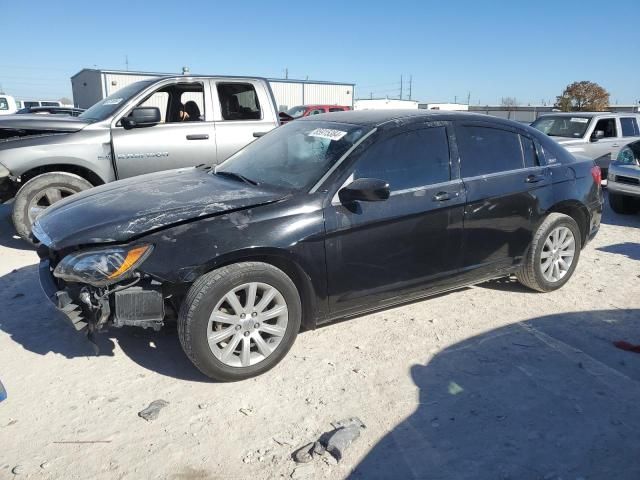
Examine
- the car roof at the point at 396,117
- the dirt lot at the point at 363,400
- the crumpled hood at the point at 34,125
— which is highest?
the car roof at the point at 396,117

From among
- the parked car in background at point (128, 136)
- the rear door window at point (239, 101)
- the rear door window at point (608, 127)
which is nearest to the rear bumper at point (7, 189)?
the parked car in background at point (128, 136)

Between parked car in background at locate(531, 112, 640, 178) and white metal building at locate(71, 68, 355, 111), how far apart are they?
22160mm

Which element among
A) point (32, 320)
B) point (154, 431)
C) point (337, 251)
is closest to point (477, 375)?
point (337, 251)

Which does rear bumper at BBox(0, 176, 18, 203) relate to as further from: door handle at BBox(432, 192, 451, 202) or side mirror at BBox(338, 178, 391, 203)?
door handle at BBox(432, 192, 451, 202)

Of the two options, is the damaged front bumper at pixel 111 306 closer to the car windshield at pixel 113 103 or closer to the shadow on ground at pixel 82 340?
the shadow on ground at pixel 82 340

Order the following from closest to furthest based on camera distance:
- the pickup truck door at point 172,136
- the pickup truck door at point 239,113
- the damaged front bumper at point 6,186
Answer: the damaged front bumper at point 6,186
the pickup truck door at point 172,136
the pickup truck door at point 239,113

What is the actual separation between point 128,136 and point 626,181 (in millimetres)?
7517

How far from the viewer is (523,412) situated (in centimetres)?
294

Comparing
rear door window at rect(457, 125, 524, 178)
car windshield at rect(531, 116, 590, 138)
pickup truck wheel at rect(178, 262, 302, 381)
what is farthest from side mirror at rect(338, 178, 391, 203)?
car windshield at rect(531, 116, 590, 138)

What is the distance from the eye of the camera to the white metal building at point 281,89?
29016mm

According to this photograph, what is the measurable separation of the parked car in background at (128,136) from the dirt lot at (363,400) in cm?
176

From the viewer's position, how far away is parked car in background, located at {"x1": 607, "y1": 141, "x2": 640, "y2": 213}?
800cm

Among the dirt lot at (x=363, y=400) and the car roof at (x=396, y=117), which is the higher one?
the car roof at (x=396, y=117)

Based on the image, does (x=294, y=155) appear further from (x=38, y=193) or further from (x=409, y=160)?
(x=38, y=193)
